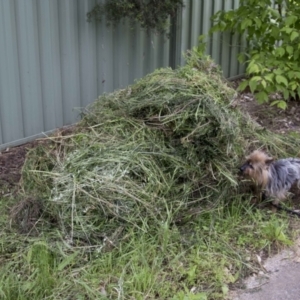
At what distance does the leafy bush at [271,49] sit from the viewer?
5707 mm

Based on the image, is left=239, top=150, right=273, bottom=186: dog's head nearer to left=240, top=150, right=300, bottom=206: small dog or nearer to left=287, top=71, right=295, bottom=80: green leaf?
left=240, top=150, right=300, bottom=206: small dog

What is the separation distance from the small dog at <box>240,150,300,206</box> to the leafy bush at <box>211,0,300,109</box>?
58.5 inches

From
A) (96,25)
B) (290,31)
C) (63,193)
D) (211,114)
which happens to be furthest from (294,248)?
(96,25)

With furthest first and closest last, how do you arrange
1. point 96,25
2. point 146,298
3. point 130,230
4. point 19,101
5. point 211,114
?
point 96,25 < point 19,101 < point 211,114 < point 130,230 < point 146,298

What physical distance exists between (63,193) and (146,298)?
3.26 feet

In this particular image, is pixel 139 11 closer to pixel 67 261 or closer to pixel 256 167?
pixel 256 167

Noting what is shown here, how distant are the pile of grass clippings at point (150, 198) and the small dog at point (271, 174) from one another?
14 centimetres

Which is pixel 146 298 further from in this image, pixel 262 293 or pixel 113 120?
pixel 113 120

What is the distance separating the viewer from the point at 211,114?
13.3 ft

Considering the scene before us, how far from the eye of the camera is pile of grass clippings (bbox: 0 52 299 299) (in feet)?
10.7

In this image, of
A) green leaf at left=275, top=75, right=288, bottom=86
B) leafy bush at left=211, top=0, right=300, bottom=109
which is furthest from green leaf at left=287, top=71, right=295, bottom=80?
green leaf at left=275, top=75, right=288, bottom=86

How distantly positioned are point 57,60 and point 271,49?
2.82 meters

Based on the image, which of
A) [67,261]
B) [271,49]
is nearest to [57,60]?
[271,49]

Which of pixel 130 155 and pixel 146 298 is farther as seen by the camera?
pixel 130 155
